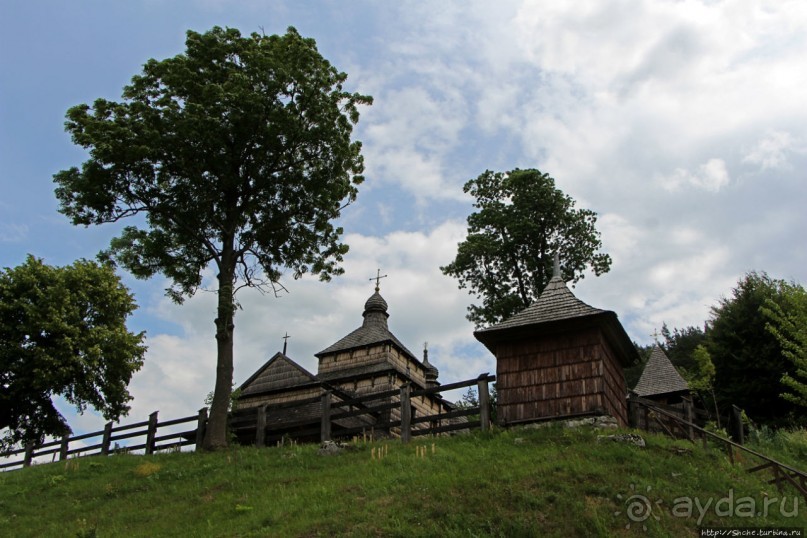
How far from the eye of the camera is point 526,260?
32375mm

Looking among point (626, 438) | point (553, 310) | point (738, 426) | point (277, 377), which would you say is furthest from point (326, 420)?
point (738, 426)

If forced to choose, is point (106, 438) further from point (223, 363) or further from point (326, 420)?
point (326, 420)

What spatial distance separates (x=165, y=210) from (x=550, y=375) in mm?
13252

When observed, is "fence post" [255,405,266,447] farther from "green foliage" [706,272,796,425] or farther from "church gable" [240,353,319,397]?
"green foliage" [706,272,796,425]

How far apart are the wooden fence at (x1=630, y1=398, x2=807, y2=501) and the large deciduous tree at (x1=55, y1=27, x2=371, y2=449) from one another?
38.3 ft

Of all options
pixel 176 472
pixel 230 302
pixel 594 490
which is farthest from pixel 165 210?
pixel 594 490

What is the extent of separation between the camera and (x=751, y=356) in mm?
34625

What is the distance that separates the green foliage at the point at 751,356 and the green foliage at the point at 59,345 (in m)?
28.1

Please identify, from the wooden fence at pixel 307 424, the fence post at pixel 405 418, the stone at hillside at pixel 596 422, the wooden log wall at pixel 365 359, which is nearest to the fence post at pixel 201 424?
the wooden fence at pixel 307 424

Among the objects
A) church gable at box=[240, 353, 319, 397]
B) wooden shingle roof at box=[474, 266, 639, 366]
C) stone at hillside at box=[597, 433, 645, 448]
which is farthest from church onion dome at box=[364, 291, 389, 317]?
stone at hillside at box=[597, 433, 645, 448]

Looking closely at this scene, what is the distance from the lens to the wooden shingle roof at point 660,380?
1080 inches

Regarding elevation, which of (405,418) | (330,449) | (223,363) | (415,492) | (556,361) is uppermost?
(223,363)

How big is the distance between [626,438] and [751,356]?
2365 centimetres

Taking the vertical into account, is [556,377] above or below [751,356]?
below
